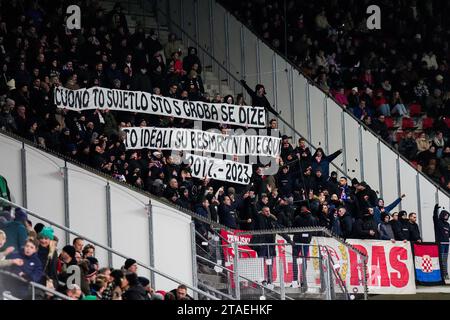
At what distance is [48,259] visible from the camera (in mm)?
18844

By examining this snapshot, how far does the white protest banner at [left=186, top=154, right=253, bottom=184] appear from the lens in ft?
93.9

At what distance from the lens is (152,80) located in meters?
30.9

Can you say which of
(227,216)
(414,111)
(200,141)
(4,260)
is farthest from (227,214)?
(414,111)

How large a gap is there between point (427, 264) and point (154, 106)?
644 cm

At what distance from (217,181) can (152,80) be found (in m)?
3.08

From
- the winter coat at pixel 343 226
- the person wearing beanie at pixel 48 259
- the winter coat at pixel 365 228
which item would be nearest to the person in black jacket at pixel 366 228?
the winter coat at pixel 365 228

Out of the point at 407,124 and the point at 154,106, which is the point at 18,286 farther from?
the point at 407,124

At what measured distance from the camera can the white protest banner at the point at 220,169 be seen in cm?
2861

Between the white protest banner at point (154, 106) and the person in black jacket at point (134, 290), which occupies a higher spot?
the white protest banner at point (154, 106)

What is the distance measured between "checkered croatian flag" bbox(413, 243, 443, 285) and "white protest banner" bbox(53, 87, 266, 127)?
4.26 m

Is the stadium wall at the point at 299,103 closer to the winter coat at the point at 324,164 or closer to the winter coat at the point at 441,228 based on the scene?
the winter coat at the point at 324,164

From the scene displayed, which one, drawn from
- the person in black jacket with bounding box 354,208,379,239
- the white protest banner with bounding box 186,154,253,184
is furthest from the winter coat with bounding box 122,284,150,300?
the person in black jacket with bounding box 354,208,379,239

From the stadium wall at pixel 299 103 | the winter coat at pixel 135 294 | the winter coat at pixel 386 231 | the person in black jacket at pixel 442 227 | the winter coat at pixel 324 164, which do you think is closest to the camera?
the winter coat at pixel 135 294

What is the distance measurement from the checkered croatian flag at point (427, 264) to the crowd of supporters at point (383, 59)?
5028 mm
